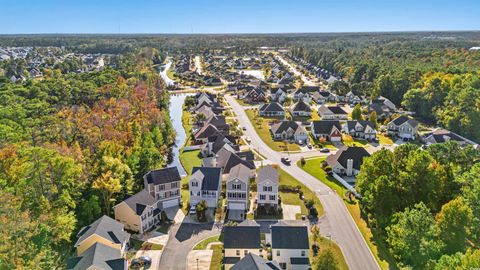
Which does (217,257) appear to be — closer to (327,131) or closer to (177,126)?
(327,131)

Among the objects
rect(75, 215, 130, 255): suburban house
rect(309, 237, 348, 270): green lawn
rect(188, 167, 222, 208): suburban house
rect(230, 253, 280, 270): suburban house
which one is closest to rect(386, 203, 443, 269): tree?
rect(309, 237, 348, 270): green lawn

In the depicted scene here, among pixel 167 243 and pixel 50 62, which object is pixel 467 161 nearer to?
pixel 167 243

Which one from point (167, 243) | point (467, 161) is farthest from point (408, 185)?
point (167, 243)

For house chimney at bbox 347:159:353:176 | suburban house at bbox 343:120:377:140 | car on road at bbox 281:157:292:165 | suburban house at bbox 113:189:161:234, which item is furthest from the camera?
suburban house at bbox 343:120:377:140

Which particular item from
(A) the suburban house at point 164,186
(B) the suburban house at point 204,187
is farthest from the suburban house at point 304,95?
(A) the suburban house at point 164,186

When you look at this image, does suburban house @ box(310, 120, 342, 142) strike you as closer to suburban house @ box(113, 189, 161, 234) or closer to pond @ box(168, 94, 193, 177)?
pond @ box(168, 94, 193, 177)
